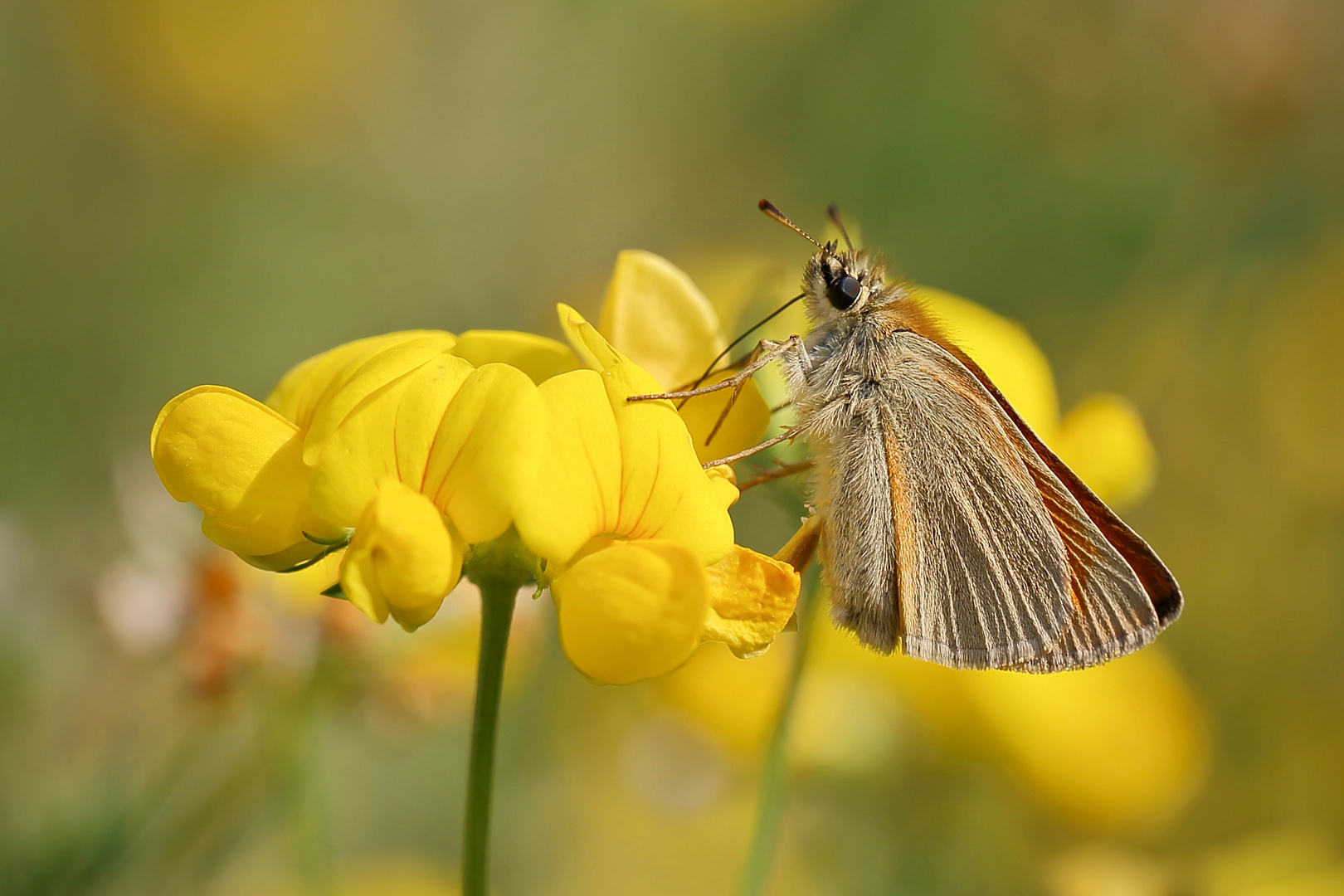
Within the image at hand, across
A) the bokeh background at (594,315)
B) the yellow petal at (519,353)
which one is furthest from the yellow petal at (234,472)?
the bokeh background at (594,315)

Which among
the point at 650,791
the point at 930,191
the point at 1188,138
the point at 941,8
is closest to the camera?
the point at 650,791

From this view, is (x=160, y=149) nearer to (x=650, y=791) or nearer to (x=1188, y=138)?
(x=650, y=791)

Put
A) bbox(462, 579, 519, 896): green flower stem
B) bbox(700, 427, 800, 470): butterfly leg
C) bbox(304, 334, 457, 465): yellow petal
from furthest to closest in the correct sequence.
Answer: bbox(700, 427, 800, 470): butterfly leg < bbox(304, 334, 457, 465): yellow petal < bbox(462, 579, 519, 896): green flower stem

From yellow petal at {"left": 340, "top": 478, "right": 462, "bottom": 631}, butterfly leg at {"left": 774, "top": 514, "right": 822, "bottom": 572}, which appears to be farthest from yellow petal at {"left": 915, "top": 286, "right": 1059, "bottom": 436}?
yellow petal at {"left": 340, "top": 478, "right": 462, "bottom": 631}

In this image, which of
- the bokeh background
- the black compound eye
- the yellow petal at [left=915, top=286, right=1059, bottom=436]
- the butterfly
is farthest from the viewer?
the bokeh background

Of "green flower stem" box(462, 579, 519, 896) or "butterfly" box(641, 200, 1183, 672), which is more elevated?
"butterfly" box(641, 200, 1183, 672)

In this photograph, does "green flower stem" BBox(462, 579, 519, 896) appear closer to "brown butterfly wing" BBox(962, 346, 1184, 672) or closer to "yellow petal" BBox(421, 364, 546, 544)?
"yellow petal" BBox(421, 364, 546, 544)

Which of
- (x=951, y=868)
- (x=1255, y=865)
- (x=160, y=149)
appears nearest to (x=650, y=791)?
(x=951, y=868)
